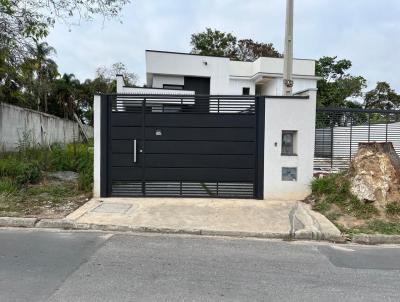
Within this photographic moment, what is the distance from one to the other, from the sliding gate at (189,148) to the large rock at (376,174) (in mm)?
2267

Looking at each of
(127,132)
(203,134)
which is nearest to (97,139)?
(127,132)

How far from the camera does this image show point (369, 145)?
9273mm

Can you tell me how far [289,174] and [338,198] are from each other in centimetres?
136

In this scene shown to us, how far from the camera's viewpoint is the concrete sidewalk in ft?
24.0

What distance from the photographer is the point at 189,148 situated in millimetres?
10016

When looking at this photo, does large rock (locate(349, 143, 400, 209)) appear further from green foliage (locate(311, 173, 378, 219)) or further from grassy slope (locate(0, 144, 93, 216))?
grassy slope (locate(0, 144, 93, 216))

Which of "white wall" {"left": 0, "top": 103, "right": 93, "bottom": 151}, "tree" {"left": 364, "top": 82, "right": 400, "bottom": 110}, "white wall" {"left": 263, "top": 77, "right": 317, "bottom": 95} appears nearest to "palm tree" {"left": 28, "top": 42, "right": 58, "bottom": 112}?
"white wall" {"left": 0, "top": 103, "right": 93, "bottom": 151}

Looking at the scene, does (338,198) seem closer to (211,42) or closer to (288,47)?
(288,47)

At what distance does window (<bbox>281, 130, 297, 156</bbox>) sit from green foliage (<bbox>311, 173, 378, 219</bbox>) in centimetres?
95

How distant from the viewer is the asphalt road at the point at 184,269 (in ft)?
14.5

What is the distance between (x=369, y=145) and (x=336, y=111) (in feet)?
5.67

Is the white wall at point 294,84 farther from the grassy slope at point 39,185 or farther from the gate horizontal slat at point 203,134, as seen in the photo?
the gate horizontal slat at point 203,134

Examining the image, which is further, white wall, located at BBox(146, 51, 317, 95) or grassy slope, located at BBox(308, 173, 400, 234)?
white wall, located at BBox(146, 51, 317, 95)

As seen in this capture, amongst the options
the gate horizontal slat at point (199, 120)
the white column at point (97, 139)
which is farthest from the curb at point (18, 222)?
the gate horizontal slat at point (199, 120)
